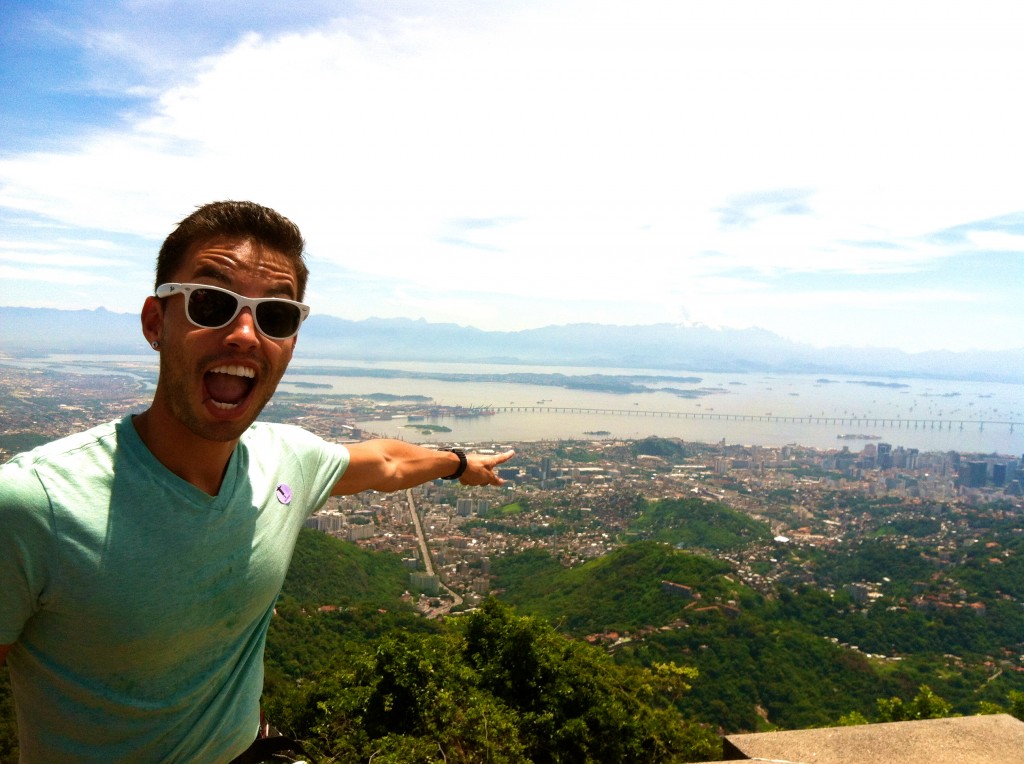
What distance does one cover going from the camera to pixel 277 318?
101 centimetres

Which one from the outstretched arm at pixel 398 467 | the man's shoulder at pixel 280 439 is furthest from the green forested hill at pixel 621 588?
the man's shoulder at pixel 280 439

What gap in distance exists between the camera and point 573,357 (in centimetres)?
14600

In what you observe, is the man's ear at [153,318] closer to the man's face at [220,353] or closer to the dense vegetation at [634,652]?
the man's face at [220,353]

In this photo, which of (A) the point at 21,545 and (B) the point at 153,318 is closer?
(A) the point at 21,545

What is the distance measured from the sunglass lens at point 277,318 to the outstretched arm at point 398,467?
1.35 feet

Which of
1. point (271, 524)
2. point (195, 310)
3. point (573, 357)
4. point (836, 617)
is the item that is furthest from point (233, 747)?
point (573, 357)

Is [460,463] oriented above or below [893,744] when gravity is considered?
above

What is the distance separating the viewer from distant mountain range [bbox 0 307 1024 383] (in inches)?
4417

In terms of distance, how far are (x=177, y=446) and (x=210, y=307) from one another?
21 cm

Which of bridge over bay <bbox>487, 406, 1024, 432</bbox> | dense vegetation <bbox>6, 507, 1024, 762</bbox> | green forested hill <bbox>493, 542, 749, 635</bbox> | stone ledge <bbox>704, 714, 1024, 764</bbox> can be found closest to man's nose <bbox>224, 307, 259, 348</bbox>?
stone ledge <bbox>704, 714, 1024, 764</bbox>

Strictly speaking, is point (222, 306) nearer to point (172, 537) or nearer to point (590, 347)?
point (172, 537)

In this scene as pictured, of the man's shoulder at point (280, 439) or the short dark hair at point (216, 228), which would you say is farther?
the man's shoulder at point (280, 439)

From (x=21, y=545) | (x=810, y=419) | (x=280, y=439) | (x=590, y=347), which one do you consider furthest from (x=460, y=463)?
(x=590, y=347)

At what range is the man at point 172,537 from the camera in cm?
78
